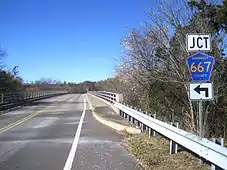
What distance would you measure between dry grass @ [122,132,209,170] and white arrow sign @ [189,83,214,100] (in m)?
1.50

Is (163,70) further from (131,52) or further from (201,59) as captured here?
(201,59)

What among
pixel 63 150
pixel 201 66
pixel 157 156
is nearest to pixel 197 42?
pixel 201 66

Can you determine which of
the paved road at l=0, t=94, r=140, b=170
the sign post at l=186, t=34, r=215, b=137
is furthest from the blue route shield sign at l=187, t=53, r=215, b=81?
the paved road at l=0, t=94, r=140, b=170

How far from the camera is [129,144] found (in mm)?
12078

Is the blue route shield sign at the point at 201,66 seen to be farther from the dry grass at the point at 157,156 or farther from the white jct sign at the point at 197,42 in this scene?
the dry grass at the point at 157,156

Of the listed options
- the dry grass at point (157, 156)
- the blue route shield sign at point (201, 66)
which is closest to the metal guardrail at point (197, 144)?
the dry grass at point (157, 156)

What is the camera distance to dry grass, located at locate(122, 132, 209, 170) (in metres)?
8.20

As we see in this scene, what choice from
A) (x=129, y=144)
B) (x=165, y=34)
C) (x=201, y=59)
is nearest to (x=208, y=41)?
(x=201, y=59)

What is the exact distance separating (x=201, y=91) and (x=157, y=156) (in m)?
2.45

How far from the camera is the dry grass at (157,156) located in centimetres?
820

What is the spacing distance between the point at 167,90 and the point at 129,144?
4.64 metres

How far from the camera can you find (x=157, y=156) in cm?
952

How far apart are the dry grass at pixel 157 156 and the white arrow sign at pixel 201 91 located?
4.91 feet

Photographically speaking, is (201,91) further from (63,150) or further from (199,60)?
(63,150)
